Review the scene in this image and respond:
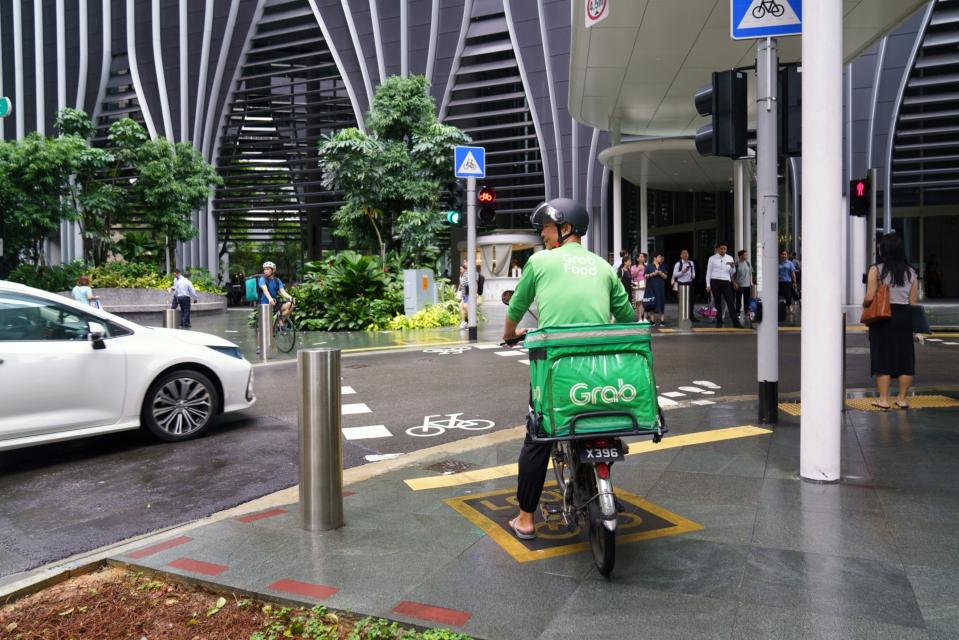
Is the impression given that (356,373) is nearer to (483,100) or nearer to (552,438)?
(552,438)

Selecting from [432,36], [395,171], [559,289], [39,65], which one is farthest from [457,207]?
[39,65]

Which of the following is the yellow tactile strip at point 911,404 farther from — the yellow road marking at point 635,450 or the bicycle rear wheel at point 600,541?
the bicycle rear wheel at point 600,541

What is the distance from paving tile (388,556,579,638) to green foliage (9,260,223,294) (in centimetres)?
2961

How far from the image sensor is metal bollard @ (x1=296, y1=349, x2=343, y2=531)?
436cm

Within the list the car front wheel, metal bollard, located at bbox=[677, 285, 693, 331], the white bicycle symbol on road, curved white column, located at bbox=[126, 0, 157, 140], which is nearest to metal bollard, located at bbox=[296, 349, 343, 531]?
the white bicycle symbol on road

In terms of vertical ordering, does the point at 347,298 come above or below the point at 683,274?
below

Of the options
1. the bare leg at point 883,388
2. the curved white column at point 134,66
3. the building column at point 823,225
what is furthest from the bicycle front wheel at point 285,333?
the curved white column at point 134,66

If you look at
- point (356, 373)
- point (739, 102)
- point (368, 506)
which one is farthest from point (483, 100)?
point (368, 506)

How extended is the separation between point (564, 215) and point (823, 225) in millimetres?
2035

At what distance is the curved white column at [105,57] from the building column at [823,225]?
163 feet

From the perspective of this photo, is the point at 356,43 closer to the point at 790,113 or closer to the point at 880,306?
the point at 790,113

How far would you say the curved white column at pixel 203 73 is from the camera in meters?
42.8

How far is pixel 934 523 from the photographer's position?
169 inches

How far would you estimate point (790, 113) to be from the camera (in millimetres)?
6531
